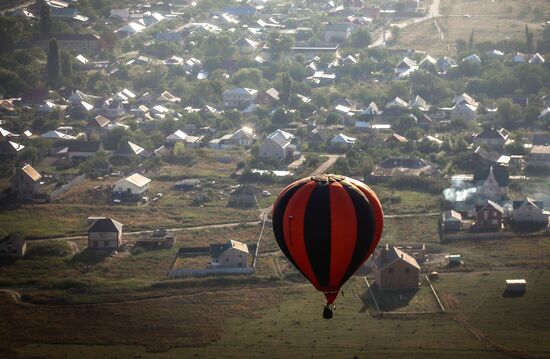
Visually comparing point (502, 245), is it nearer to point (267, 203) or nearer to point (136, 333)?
point (267, 203)

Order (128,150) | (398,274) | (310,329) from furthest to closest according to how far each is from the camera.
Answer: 1. (128,150)
2. (398,274)
3. (310,329)

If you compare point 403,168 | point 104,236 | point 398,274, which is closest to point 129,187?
point 104,236

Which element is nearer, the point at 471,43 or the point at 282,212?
the point at 282,212

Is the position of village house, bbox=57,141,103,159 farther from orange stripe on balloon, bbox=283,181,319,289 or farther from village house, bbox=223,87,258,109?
orange stripe on balloon, bbox=283,181,319,289

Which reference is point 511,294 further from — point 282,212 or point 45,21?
point 45,21

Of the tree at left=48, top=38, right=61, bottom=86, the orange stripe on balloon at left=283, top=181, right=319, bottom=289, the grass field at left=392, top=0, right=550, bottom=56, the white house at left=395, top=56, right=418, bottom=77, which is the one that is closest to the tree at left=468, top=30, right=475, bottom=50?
the grass field at left=392, top=0, right=550, bottom=56

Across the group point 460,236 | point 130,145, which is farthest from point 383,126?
point 460,236

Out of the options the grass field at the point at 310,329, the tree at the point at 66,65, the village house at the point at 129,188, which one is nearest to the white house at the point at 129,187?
the village house at the point at 129,188

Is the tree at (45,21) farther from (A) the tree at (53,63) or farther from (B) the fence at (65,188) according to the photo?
(B) the fence at (65,188)
